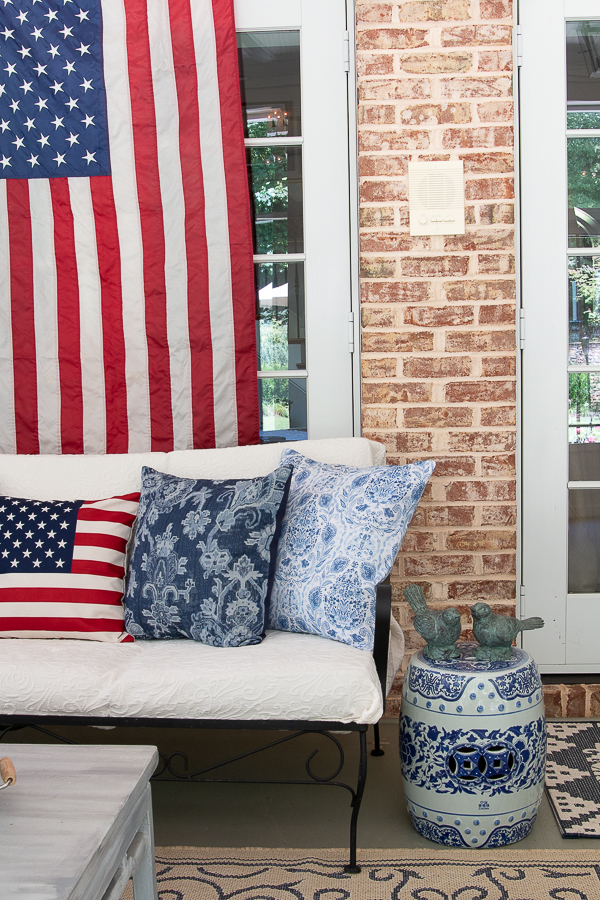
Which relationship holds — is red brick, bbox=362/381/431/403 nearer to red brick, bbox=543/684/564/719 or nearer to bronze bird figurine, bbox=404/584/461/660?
bronze bird figurine, bbox=404/584/461/660

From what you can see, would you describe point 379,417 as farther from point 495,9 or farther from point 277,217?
point 495,9

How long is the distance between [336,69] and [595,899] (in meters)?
2.47

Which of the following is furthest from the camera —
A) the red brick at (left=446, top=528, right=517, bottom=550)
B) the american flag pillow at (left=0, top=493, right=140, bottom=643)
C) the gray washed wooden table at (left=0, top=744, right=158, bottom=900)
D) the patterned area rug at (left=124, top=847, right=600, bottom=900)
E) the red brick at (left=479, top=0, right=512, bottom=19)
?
the red brick at (left=446, top=528, right=517, bottom=550)

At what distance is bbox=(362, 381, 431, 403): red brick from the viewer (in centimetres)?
257

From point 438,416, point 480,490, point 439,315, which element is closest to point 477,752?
point 480,490

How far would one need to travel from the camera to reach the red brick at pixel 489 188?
2518 mm

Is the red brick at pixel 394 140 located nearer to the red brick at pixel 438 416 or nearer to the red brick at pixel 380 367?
the red brick at pixel 380 367

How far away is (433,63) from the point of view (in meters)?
2.50

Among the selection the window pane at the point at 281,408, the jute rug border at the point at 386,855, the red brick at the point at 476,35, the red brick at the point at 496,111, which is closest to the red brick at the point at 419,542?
the window pane at the point at 281,408

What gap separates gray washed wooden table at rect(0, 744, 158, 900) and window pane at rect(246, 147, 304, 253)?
1822mm

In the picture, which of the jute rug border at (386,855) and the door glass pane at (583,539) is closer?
the jute rug border at (386,855)

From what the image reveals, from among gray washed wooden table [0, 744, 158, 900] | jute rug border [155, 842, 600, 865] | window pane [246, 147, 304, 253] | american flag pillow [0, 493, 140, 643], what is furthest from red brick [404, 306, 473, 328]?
gray washed wooden table [0, 744, 158, 900]

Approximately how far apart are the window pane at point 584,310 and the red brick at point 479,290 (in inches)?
10.4

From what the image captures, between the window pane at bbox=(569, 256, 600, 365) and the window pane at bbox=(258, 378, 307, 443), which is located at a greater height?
the window pane at bbox=(569, 256, 600, 365)
